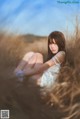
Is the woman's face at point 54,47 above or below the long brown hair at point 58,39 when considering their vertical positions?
below

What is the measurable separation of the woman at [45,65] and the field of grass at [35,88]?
4cm

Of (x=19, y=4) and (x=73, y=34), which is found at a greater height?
(x=19, y=4)

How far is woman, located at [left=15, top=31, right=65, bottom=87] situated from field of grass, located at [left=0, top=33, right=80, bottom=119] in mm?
39

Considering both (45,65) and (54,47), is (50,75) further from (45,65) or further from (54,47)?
(54,47)

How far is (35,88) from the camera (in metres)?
2.93

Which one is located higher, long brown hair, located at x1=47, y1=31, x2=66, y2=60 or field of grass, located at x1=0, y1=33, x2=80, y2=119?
long brown hair, located at x1=47, y1=31, x2=66, y2=60

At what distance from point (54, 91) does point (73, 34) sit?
46 centimetres

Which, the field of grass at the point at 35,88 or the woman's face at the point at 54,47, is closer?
the field of grass at the point at 35,88

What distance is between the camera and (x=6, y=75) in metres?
2.95

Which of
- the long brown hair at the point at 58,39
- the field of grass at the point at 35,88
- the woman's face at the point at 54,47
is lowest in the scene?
the field of grass at the point at 35,88

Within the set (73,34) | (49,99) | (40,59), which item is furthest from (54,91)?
(73,34)

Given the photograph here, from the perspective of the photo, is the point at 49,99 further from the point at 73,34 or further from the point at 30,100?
the point at 73,34

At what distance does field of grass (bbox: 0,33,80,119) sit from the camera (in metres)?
2.88

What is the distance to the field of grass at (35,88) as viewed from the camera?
113 inches
